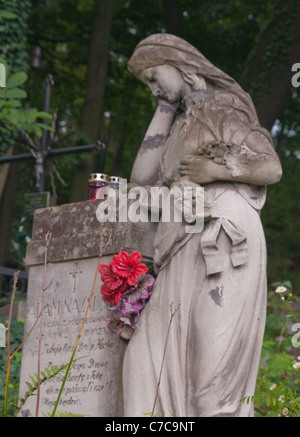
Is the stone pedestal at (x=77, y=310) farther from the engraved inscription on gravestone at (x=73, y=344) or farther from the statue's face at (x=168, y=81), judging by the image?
the statue's face at (x=168, y=81)

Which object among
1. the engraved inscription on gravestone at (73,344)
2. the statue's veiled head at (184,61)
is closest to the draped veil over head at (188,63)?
the statue's veiled head at (184,61)

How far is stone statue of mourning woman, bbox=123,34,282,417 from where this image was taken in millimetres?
5109

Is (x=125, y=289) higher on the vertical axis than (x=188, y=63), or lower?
lower

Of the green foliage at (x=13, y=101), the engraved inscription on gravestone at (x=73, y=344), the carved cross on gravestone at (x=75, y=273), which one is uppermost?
the green foliage at (x=13, y=101)

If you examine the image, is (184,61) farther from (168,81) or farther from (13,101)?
(13,101)

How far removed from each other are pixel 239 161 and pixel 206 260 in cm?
66

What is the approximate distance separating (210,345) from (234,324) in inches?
7.7

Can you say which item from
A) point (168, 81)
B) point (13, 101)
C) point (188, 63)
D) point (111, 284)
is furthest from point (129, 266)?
point (13, 101)

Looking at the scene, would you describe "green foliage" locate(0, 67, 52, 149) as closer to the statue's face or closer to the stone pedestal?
the stone pedestal

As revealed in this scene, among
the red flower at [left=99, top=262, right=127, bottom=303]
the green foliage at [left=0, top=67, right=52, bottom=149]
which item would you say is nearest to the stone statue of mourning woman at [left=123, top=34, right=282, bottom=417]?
the red flower at [left=99, top=262, right=127, bottom=303]

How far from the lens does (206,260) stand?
17.2 feet

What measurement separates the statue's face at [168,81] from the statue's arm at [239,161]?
53cm

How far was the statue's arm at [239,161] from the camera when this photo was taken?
17.7 feet

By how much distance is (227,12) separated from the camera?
54.8 feet
